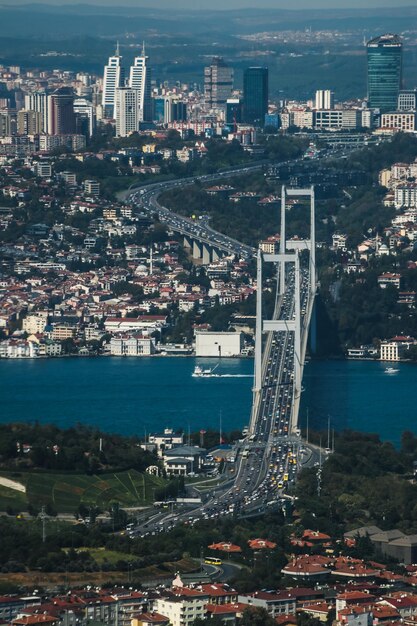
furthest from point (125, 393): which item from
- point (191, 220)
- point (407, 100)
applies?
point (407, 100)

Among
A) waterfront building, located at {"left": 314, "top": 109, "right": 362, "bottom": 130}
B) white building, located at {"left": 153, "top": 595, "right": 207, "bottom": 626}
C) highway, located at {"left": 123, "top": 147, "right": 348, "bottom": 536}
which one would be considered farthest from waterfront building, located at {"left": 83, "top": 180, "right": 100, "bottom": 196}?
white building, located at {"left": 153, "top": 595, "right": 207, "bottom": 626}

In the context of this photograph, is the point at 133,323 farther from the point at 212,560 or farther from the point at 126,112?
the point at 126,112

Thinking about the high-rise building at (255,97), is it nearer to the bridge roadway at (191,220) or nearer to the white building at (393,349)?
the bridge roadway at (191,220)

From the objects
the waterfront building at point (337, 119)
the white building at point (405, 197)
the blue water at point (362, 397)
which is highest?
the waterfront building at point (337, 119)

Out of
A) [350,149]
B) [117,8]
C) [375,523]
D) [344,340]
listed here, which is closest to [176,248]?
[344,340]

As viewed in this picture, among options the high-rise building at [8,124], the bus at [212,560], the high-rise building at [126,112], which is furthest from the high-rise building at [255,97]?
the bus at [212,560]
